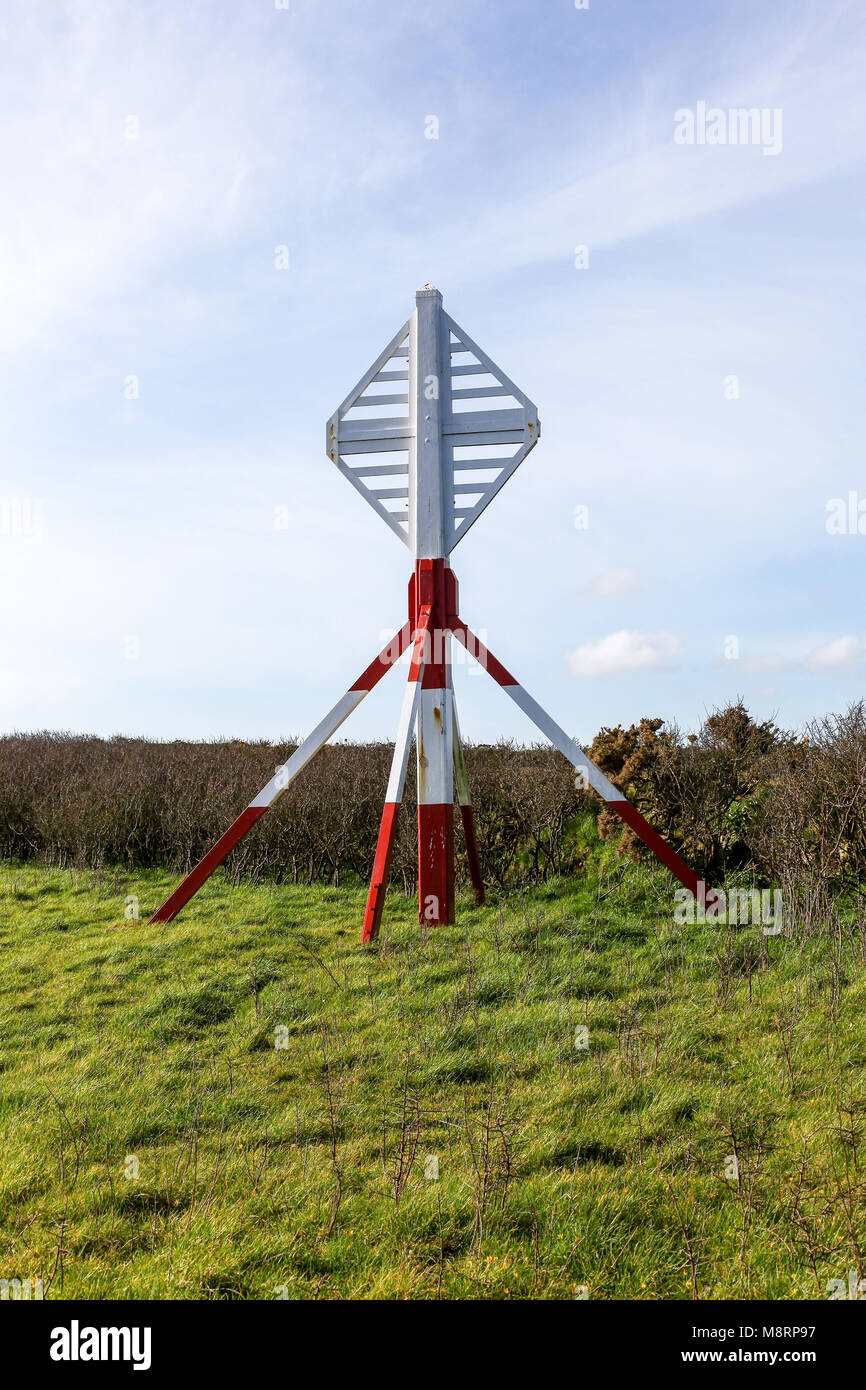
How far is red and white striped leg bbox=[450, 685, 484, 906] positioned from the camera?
7643 mm

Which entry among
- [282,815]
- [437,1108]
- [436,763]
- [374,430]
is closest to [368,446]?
[374,430]

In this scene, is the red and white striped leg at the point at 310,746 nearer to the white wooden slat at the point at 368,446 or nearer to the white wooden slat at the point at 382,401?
the white wooden slat at the point at 368,446

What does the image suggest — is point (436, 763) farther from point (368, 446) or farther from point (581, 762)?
point (368, 446)

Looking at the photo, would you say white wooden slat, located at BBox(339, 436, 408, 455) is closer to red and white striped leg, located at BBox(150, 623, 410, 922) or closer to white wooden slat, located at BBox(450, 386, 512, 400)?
white wooden slat, located at BBox(450, 386, 512, 400)

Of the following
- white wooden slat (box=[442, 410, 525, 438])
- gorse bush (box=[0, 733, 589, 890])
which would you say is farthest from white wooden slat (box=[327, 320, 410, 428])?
gorse bush (box=[0, 733, 589, 890])

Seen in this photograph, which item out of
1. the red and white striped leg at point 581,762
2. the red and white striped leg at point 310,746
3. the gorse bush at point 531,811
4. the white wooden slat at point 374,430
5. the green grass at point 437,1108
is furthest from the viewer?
the gorse bush at point 531,811

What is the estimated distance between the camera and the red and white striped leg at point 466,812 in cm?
764

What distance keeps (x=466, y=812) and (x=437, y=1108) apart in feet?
11.9

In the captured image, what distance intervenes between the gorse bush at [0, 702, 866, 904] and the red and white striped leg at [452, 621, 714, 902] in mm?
1167

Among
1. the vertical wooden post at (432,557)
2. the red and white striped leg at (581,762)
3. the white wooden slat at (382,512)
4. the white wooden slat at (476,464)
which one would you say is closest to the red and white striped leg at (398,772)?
the vertical wooden post at (432,557)

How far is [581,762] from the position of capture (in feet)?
22.8

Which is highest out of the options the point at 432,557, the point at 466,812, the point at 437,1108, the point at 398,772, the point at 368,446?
the point at 368,446

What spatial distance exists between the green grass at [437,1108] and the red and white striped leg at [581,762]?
24.8 inches
